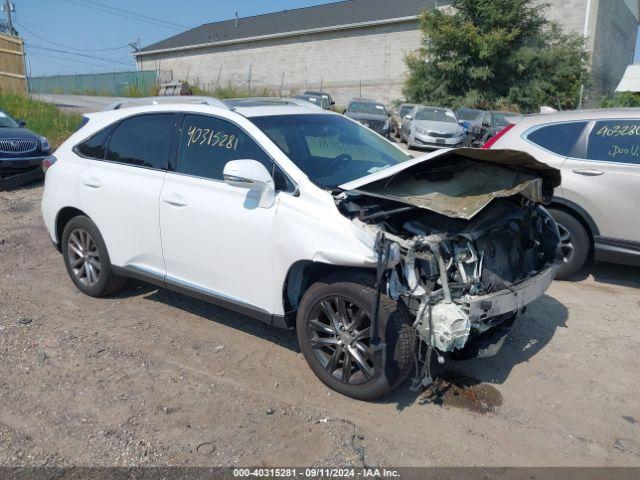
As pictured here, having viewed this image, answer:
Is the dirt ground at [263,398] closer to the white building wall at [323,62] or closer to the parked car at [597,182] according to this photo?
the parked car at [597,182]

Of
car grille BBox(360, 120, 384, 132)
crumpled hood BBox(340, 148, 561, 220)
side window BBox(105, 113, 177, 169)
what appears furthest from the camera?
car grille BBox(360, 120, 384, 132)

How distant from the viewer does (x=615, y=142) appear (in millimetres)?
5781

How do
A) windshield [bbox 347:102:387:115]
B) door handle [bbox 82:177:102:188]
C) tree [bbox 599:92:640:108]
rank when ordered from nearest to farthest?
1. door handle [bbox 82:177:102:188]
2. windshield [bbox 347:102:387:115]
3. tree [bbox 599:92:640:108]

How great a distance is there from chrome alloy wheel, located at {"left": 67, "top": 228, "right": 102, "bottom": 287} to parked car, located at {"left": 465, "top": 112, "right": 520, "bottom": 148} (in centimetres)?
1328

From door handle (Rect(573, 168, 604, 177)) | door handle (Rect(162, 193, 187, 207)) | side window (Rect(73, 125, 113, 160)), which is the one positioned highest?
side window (Rect(73, 125, 113, 160))

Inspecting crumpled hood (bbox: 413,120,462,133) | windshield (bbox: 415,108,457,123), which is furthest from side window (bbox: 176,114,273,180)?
windshield (bbox: 415,108,457,123)

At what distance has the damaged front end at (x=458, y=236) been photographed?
129 inches

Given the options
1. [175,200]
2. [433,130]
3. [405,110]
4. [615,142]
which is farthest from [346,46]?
[175,200]

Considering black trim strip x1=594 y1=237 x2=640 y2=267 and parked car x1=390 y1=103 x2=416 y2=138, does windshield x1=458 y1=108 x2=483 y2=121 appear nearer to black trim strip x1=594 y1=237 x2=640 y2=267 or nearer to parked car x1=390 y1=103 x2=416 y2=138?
parked car x1=390 y1=103 x2=416 y2=138

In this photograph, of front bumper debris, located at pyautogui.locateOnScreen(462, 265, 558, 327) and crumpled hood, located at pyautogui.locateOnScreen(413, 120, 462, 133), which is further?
crumpled hood, located at pyautogui.locateOnScreen(413, 120, 462, 133)

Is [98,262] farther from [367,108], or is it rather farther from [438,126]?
[367,108]

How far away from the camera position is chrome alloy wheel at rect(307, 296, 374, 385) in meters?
3.50

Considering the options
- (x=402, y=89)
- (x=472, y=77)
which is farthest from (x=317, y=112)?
(x=402, y=89)

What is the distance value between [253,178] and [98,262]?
7.53 feet
